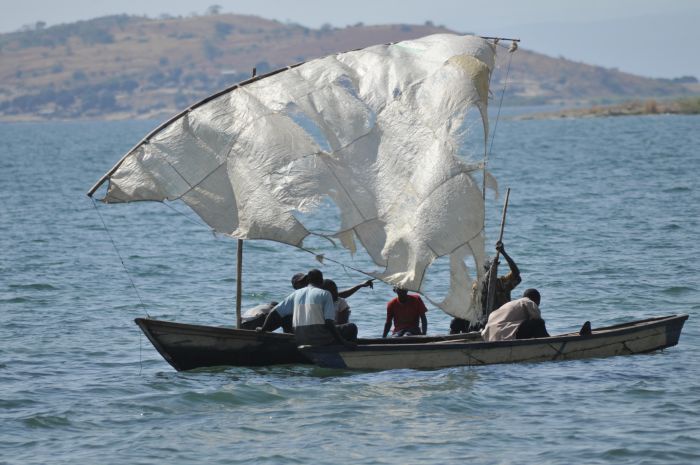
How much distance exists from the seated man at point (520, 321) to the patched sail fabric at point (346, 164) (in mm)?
911

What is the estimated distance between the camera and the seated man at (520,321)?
17672mm

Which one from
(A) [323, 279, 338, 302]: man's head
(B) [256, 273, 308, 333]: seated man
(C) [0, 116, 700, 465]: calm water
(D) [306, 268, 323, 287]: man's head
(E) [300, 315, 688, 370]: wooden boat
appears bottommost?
(C) [0, 116, 700, 465]: calm water

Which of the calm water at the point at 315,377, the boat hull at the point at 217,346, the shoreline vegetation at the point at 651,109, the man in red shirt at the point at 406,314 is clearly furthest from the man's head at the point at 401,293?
the shoreline vegetation at the point at 651,109

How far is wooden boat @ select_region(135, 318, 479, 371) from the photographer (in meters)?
17.1

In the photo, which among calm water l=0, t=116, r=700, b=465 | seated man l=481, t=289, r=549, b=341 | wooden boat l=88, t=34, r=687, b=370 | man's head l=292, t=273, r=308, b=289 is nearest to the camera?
calm water l=0, t=116, r=700, b=465

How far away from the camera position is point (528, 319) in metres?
17.7

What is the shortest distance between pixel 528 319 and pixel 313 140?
162 inches

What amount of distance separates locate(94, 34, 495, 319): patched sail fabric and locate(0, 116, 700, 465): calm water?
1712 mm

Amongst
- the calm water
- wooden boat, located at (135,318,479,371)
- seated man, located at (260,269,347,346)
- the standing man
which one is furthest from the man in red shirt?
seated man, located at (260,269,347,346)

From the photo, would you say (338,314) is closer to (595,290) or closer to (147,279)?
(595,290)

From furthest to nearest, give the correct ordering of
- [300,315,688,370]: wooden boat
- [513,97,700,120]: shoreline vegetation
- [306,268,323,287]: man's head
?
[513,97,700,120]: shoreline vegetation < [300,315,688,370]: wooden boat < [306,268,323,287]: man's head

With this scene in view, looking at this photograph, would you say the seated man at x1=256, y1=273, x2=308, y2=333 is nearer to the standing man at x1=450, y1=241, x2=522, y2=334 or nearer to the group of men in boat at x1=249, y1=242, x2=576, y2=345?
the group of men in boat at x1=249, y1=242, x2=576, y2=345

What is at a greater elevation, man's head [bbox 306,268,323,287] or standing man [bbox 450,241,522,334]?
man's head [bbox 306,268,323,287]

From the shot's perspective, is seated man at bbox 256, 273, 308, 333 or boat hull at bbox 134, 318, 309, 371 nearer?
boat hull at bbox 134, 318, 309, 371
